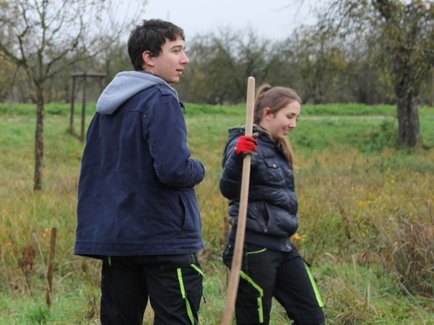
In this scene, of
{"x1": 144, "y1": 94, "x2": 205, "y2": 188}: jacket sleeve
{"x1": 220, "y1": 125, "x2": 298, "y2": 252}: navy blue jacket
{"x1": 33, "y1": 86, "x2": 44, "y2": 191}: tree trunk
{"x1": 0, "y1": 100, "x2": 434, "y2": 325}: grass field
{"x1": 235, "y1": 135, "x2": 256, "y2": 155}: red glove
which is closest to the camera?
{"x1": 144, "y1": 94, "x2": 205, "y2": 188}: jacket sleeve

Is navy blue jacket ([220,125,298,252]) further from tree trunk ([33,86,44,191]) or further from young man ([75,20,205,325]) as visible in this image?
tree trunk ([33,86,44,191])

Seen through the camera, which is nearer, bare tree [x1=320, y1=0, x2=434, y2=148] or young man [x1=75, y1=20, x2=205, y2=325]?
young man [x1=75, y1=20, x2=205, y2=325]

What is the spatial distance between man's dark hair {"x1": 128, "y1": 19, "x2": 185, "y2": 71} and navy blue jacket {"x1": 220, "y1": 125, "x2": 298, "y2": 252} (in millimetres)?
698

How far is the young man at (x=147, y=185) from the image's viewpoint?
2768 millimetres

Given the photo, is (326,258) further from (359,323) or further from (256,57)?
(256,57)

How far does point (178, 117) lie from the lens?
278cm

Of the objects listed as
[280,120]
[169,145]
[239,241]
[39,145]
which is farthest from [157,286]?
[39,145]

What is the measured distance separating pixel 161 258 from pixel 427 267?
2.49m

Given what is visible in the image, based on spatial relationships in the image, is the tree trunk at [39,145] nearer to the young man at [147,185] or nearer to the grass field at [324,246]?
the grass field at [324,246]

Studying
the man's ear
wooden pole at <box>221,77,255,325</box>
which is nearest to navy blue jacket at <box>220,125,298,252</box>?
wooden pole at <box>221,77,255,325</box>

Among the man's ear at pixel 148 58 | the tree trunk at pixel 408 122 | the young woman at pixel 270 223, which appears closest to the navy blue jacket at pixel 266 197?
the young woman at pixel 270 223

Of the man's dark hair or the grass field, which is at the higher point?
the man's dark hair

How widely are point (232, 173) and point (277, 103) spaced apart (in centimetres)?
46

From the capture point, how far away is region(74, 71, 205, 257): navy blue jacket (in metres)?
2.74
